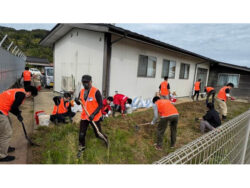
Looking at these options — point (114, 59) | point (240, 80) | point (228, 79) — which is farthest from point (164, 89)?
point (240, 80)

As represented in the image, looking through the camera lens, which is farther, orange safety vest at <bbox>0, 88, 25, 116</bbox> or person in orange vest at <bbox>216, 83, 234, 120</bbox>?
person in orange vest at <bbox>216, 83, 234, 120</bbox>

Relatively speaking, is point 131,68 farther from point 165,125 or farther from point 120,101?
point 165,125

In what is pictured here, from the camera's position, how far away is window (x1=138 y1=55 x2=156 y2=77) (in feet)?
23.4

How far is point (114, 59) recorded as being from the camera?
5953mm

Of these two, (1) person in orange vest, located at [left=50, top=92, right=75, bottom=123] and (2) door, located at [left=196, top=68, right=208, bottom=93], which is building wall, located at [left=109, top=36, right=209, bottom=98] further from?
(2) door, located at [left=196, top=68, right=208, bottom=93]

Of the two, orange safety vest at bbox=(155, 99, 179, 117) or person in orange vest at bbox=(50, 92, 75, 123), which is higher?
orange safety vest at bbox=(155, 99, 179, 117)

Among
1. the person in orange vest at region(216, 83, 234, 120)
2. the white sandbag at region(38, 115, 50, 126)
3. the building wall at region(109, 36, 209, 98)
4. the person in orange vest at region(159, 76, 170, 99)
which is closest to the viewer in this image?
the white sandbag at region(38, 115, 50, 126)

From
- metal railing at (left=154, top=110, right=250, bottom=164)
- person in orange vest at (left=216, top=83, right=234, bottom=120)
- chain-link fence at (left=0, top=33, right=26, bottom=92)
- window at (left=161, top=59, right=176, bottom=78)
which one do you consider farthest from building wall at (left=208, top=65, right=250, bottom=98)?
chain-link fence at (left=0, top=33, right=26, bottom=92)

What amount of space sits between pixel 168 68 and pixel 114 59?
433cm

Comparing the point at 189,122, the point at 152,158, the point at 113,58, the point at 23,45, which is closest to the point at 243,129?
the point at 152,158

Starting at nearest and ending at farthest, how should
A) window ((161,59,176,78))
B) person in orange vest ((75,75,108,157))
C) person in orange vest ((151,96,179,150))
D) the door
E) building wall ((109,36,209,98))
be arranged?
person in orange vest ((75,75,108,157)), person in orange vest ((151,96,179,150)), building wall ((109,36,209,98)), window ((161,59,176,78)), the door

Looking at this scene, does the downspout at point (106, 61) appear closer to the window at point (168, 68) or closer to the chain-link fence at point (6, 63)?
the chain-link fence at point (6, 63)

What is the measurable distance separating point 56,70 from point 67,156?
327 inches

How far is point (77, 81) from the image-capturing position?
7.00 metres
